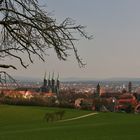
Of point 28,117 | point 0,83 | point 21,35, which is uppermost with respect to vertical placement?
point 21,35

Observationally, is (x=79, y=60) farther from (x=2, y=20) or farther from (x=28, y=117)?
(x=28, y=117)

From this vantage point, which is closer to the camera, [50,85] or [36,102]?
[36,102]

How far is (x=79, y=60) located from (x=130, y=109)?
51.8 m

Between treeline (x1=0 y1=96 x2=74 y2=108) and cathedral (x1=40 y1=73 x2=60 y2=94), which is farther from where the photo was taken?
cathedral (x1=40 y1=73 x2=60 y2=94)

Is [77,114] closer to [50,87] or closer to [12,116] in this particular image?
[12,116]

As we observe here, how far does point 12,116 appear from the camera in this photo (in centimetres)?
5062

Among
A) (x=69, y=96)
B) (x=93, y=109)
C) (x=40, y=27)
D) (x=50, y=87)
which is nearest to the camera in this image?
(x=40, y=27)

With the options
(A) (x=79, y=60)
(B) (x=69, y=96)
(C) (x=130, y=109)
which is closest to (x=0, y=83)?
(A) (x=79, y=60)

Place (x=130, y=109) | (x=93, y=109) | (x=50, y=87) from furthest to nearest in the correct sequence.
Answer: (x=50, y=87), (x=130, y=109), (x=93, y=109)

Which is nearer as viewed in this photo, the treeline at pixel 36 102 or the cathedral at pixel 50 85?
the treeline at pixel 36 102

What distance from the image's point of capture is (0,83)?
1232 centimetres

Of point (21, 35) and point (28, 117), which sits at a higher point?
point (21, 35)

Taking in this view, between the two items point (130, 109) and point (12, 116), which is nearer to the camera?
point (12, 116)

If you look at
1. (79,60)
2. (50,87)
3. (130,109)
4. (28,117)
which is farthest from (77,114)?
(50,87)
